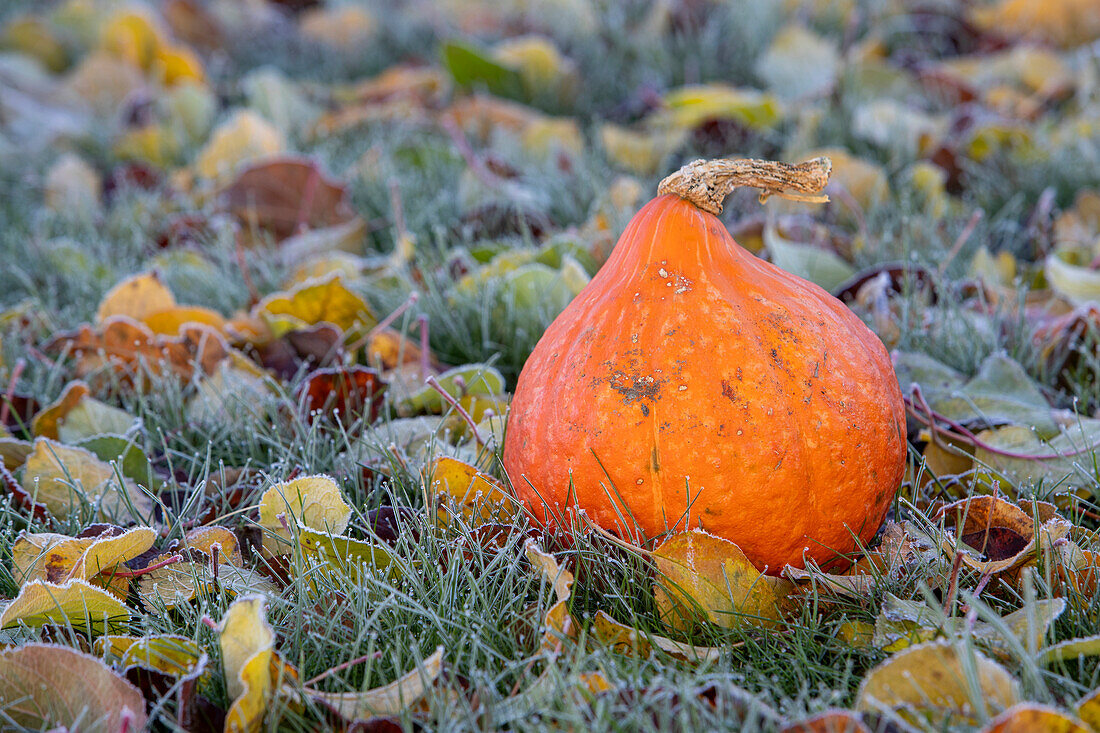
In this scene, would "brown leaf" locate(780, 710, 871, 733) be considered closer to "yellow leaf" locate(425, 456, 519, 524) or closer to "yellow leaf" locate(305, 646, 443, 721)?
"yellow leaf" locate(305, 646, 443, 721)

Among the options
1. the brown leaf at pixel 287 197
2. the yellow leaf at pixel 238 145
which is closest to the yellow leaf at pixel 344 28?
the yellow leaf at pixel 238 145

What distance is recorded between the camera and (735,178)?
131cm

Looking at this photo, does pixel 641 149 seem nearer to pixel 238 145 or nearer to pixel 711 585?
pixel 238 145

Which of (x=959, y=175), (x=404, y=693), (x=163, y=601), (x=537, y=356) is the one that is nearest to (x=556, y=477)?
(x=537, y=356)

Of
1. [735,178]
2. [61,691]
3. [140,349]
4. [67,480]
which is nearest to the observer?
[61,691]

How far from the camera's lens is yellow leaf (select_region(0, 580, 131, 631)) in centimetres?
116

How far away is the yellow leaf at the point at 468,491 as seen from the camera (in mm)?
1360

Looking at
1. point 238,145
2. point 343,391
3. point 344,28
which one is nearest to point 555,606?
point 343,391

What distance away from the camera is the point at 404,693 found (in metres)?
1.08

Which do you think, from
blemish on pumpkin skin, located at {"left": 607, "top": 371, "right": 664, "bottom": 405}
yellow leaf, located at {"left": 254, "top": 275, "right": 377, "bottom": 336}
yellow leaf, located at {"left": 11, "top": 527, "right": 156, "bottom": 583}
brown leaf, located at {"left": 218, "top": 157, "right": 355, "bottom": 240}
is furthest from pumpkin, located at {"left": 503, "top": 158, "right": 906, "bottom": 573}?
brown leaf, located at {"left": 218, "top": 157, "right": 355, "bottom": 240}

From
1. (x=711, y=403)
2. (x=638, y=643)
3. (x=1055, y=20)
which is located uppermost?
(x=1055, y=20)

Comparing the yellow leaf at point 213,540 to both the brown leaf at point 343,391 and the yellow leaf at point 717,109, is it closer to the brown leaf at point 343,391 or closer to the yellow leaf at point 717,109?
the brown leaf at point 343,391

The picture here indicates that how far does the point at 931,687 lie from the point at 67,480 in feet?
4.14

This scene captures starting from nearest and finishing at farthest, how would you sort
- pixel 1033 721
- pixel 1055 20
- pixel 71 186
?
pixel 1033 721 < pixel 71 186 < pixel 1055 20
